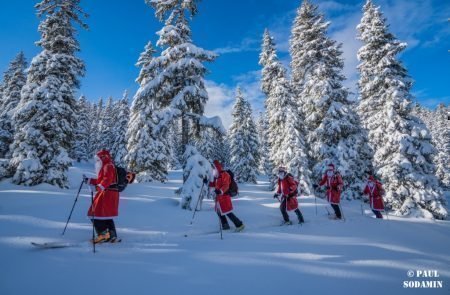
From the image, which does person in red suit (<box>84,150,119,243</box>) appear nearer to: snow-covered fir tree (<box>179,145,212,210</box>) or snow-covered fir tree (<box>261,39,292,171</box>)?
snow-covered fir tree (<box>179,145,212,210</box>)

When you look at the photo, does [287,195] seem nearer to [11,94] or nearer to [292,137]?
[292,137]

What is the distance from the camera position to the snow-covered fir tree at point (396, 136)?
15.5 m

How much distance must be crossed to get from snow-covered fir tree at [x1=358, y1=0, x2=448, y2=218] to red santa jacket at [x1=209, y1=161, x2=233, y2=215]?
12.6 m

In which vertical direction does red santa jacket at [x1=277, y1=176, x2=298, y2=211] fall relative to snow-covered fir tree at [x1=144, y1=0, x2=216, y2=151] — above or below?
below

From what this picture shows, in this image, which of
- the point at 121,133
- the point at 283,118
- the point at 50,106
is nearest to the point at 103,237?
the point at 50,106

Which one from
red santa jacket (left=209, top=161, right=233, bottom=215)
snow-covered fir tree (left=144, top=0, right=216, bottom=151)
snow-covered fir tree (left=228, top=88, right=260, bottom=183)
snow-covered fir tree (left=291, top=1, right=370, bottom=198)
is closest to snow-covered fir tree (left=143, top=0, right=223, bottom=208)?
snow-covered fir tree (left=144, top=0, right=216, bottom=151)

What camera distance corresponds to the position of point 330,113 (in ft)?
63.9

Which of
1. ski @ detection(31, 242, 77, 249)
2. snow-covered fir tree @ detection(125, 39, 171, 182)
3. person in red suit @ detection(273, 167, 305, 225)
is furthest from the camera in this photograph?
snow-covered fir tree @ detection(125, 39, 171, 182)

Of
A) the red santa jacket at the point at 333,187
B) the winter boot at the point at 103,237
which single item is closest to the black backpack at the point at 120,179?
the winter boot at the point at 103,237

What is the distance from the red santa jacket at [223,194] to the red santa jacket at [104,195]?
3292 millimetres

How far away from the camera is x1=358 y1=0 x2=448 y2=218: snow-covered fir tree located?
50.8ft

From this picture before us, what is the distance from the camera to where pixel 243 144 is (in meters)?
38.0

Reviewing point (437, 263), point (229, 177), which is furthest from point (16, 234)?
point (437, 263)

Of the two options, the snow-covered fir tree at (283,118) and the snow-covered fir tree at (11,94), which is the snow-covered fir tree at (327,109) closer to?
the snow-covered fir tree at (283,118)
